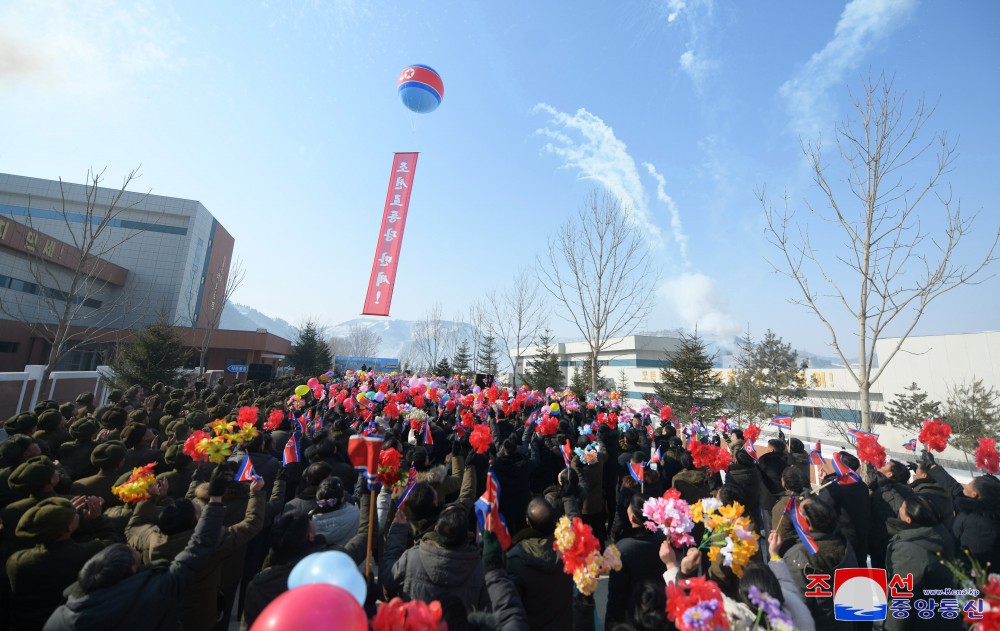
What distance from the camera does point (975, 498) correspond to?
398 cm

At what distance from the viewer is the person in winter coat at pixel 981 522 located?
12.2 ft

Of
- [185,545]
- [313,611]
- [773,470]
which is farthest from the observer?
[773,470]

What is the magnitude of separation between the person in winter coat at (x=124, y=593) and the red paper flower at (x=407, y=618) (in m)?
1.65

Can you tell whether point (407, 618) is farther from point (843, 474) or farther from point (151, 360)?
point (151, 360)

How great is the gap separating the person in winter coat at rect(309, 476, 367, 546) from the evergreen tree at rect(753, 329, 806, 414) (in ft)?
108

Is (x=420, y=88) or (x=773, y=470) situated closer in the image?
(x=773, y=470)

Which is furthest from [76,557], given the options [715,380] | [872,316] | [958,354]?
[958,354]

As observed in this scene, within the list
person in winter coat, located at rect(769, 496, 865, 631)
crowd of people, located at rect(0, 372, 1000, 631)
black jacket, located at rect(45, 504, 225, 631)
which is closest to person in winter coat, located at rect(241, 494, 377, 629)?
crowd of people, located at rect(0, 372, 1000, 631)

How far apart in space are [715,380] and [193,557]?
23.1 metres

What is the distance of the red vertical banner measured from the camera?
1496 cm

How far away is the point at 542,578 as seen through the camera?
2.72 m

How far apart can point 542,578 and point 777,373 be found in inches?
1445

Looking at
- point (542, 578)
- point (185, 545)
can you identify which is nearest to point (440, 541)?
point (542, 578)

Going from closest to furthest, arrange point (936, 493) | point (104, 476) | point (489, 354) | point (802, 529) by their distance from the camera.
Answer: point (802, 529)
point (104, 476)
point (936, 493)
point (489, 354)
